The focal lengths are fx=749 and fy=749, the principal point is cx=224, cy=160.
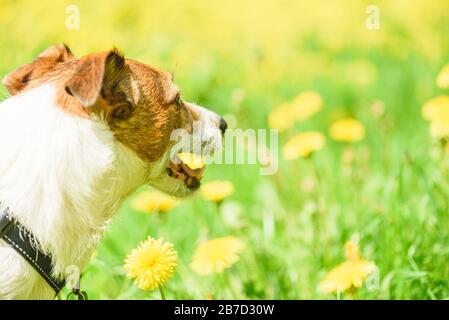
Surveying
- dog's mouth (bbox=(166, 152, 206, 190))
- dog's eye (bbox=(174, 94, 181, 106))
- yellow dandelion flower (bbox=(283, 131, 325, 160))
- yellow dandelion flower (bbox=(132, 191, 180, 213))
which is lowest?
dog's mouth (bbox=(166, 152, 206, 190))

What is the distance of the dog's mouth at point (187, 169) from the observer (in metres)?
2.73

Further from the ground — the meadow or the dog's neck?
the meadow

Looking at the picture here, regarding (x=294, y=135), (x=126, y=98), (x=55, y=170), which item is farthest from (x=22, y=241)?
(x=294, y=135)

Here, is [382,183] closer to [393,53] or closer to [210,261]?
[210,261]

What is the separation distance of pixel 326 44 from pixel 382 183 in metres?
2.19

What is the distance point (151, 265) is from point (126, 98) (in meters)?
0.57

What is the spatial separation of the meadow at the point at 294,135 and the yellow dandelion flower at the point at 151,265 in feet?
1.11

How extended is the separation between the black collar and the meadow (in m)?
0.55

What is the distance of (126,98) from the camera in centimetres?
245

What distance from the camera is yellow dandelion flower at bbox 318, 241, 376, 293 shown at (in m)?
2.73

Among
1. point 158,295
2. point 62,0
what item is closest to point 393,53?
point 62,0

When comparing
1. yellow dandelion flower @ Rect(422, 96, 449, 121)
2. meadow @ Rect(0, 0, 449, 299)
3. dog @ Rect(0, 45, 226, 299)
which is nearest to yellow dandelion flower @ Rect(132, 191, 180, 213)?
meadow @ Rect(0, 0, 449, 299)

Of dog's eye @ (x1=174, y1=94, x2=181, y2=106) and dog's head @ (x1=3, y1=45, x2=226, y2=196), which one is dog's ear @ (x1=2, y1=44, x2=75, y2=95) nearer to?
dog's head @ (x1=3, y1=45, x2=226, y2=196)

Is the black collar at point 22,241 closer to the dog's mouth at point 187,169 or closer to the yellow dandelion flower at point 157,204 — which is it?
the dog's mouth at point 187,169
